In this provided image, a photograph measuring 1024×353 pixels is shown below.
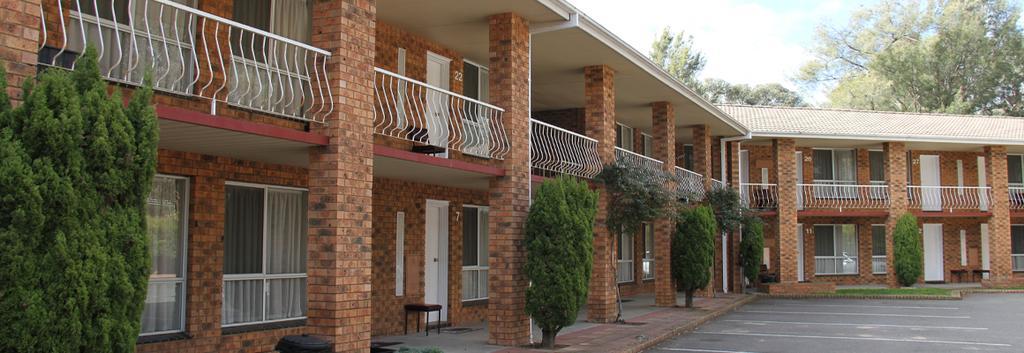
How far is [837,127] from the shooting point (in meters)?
28.2

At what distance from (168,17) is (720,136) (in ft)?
62.9

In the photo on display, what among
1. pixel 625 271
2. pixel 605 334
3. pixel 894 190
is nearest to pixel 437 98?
pixel 605 334

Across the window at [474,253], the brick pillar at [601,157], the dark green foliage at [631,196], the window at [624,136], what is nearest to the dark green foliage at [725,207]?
the window at [624,136]

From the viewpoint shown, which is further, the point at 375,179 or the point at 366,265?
the point at 375,179

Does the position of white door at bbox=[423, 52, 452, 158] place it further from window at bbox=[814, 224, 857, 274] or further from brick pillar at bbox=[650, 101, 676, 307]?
window at bbox=[814, 224, 857, 274]

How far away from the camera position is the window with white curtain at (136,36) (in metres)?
7.93

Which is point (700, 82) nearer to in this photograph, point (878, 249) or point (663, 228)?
point (878, 249)

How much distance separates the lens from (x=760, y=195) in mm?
27891

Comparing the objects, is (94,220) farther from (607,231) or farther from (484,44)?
(607,231)

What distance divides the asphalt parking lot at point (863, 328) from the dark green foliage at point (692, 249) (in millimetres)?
1050

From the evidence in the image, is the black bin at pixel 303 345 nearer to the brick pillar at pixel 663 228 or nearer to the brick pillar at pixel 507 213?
the brick pillar at pixel 507 213

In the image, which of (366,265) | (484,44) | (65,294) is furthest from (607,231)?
(65,294)

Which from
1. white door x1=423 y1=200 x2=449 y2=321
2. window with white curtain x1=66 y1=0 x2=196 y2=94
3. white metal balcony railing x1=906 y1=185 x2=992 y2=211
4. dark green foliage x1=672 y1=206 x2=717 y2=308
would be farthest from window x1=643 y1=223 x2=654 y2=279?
window with white curtain x1=66 y1=0 x2=196 y2=94

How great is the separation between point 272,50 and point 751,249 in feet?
58.7
